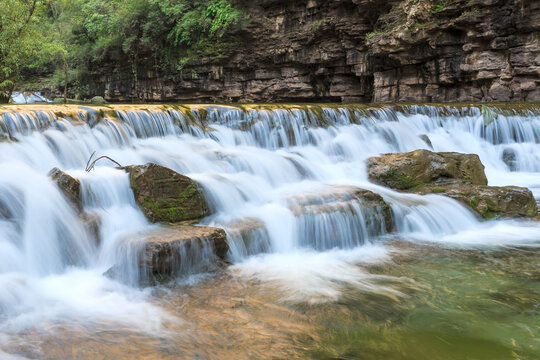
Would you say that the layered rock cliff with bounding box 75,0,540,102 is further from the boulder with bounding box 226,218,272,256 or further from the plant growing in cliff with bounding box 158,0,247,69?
the boulder with bounding box 226,218,272,256

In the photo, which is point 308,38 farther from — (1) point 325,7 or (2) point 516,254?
(2) point 516,254

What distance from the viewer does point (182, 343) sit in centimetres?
306

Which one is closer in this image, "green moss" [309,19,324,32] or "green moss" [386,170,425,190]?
"green moss" [386,170,425,190]

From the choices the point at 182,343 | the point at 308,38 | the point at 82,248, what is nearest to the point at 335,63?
the point at 308,38

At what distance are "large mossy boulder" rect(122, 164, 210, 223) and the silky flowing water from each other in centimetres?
18

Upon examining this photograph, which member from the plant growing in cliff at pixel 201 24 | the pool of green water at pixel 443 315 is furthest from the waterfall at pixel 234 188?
the plant growing in cliff at pixel 201 24

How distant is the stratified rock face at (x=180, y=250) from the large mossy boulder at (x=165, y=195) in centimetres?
49

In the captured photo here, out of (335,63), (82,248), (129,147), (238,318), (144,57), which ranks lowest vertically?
(238,318)

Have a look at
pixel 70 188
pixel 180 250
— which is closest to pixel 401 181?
pixel 180 250

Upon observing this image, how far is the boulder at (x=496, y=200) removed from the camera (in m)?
6.68

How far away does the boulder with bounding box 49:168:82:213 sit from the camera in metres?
5.05

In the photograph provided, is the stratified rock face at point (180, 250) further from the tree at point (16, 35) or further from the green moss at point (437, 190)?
the tree at point (16, 35)

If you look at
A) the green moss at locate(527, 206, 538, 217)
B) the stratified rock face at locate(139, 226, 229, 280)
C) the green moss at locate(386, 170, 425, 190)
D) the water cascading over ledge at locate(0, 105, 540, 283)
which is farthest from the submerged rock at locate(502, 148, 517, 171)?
the stratified rock face at locate(139, 226, 229, 280)

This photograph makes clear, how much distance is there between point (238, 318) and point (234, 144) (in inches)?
242
